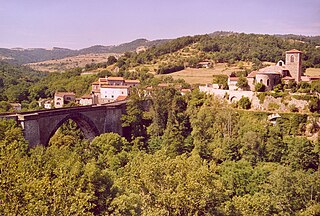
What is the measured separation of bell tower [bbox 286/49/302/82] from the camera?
42250 mm

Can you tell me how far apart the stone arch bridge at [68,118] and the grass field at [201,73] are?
2482 cm

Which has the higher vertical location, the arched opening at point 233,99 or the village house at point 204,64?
the village house at point 204,64

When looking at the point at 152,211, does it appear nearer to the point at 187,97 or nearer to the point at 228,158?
the point at 228,158

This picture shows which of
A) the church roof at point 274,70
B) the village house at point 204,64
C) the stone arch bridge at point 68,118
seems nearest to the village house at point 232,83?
the church roof at point 274,70

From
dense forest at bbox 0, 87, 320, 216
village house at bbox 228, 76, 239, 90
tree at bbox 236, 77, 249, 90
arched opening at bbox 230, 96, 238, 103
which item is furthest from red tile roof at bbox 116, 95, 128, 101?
tree at bbox 236, 77, 249, 90

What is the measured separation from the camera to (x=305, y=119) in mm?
34844

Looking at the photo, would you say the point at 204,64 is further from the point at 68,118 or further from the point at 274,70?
the point at 68,118

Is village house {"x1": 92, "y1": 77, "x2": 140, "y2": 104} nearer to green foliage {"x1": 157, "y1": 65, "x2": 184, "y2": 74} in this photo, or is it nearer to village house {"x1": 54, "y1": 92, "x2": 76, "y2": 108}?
village house {"x1": 54, "y1": 92, "x2": 76, "y2": 108}

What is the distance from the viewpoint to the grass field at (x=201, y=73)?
65.7 meters

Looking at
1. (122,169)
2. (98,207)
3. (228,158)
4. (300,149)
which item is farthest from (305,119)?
(98,207)

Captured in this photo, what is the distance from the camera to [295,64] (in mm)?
42594

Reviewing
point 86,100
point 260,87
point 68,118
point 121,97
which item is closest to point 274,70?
point 260,87

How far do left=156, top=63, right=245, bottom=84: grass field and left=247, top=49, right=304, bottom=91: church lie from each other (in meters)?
21.2

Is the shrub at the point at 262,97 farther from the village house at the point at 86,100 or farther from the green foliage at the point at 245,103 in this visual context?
the village house at the point at 86,100
